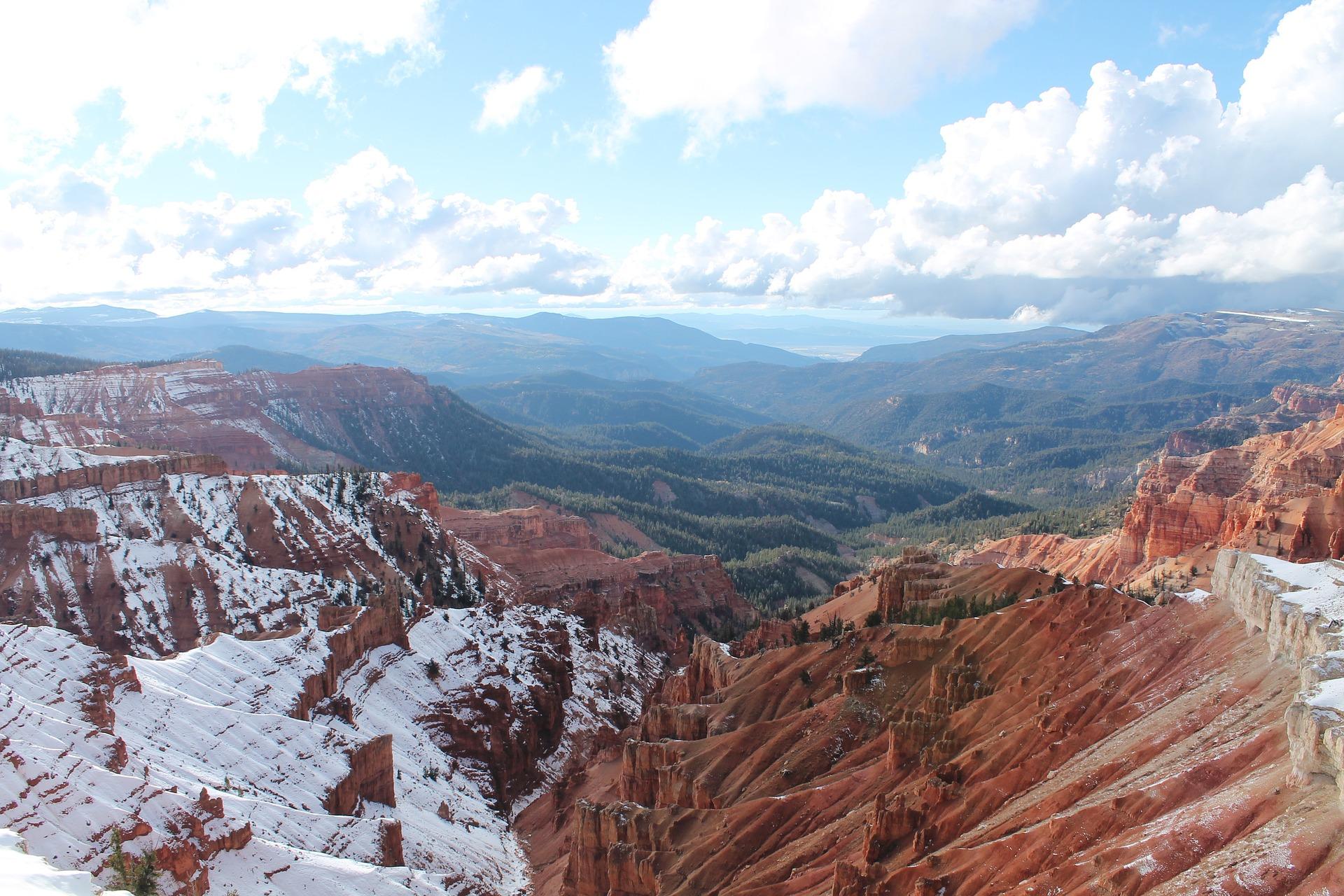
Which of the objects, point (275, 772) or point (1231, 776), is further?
point (275, 772)

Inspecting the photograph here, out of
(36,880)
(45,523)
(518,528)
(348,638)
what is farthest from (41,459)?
(36,880)

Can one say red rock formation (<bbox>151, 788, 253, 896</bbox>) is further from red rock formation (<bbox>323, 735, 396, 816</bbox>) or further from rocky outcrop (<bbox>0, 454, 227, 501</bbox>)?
rocky outcrop (<bbox>0, 454, 227, 501</bbox>)

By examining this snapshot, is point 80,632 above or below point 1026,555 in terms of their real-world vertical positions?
above

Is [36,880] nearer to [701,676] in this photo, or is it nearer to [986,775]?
[986,775]

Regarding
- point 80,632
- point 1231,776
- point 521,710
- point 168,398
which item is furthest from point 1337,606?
point 168,398

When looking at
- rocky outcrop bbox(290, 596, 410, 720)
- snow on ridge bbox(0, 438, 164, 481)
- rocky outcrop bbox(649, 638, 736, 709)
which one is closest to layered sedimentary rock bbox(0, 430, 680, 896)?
rocky outcrop bbox(290, 596, 410, 720)

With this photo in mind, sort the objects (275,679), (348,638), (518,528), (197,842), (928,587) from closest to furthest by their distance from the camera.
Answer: (197,842)
(275,679)
(348,638)
(928,587)
(518,528)

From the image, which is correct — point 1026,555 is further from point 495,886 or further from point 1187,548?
point 495,886
